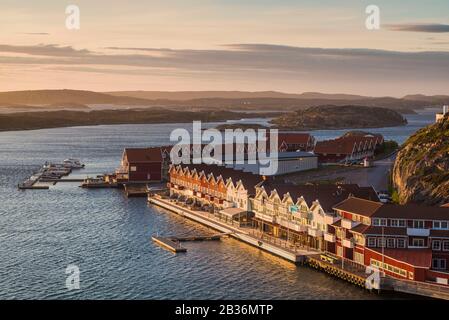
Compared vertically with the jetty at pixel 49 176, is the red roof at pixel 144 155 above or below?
above

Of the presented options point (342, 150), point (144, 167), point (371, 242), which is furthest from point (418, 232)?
point (342, 150)

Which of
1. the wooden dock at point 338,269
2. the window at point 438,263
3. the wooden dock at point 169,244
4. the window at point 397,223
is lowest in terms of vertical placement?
the wooden dock at point 169,244

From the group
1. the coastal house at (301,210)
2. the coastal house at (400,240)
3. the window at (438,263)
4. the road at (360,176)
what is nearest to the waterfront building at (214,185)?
the coastal house at (301,210)

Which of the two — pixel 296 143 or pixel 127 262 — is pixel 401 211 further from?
pixel 296 143

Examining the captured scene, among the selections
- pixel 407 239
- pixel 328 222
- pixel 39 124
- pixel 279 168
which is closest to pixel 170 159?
pixel 279 168

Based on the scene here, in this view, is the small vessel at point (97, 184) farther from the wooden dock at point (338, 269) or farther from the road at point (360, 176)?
the wooden dock at point (338, 269)

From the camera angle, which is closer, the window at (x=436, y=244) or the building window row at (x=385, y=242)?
the window at (x=436, y=244)
